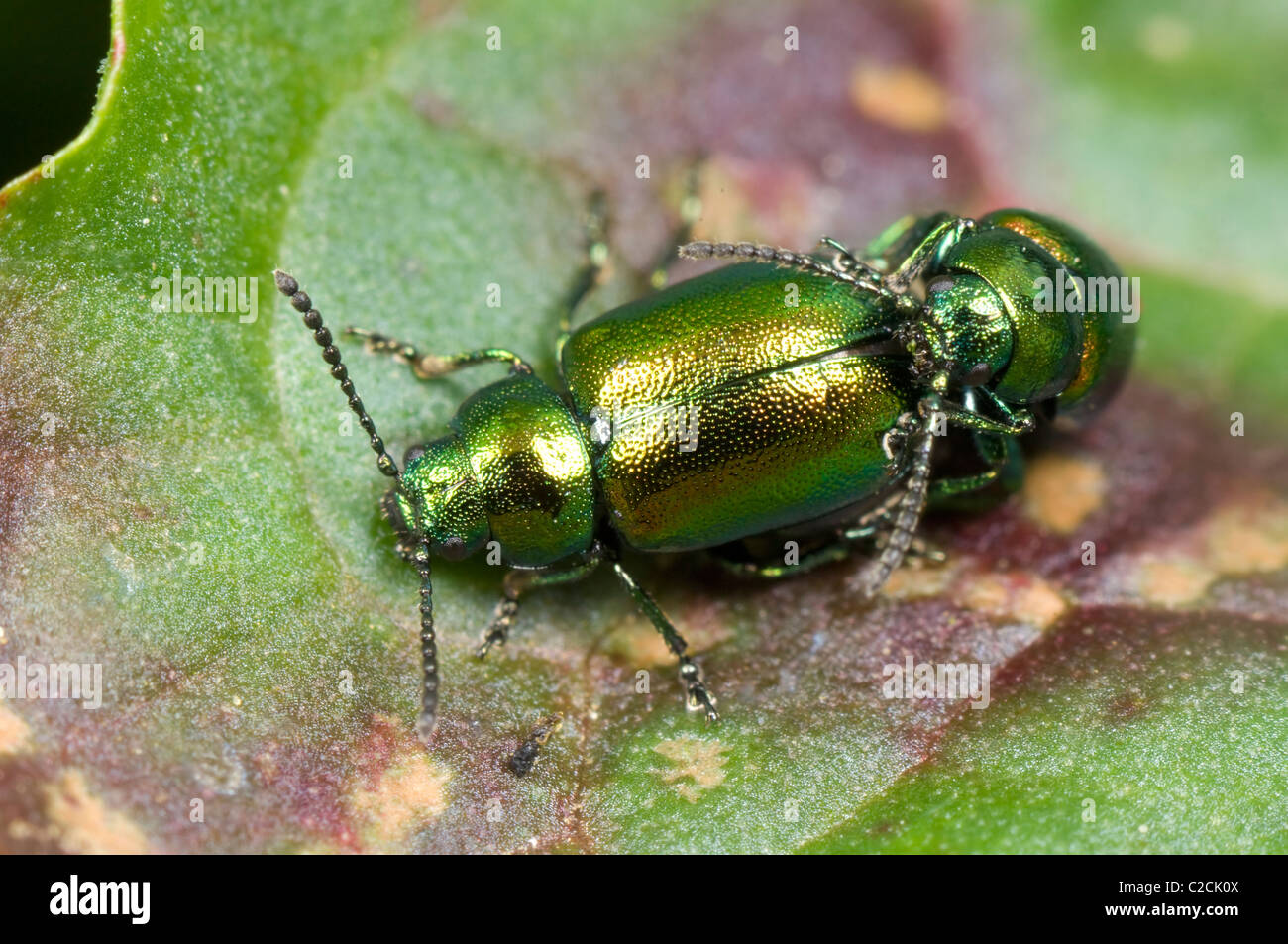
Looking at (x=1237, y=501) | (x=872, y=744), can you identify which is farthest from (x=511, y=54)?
(x=1237, y=501)

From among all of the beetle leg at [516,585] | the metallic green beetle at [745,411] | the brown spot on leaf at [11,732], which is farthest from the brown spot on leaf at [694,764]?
the brown spot on leaf at [11,732]

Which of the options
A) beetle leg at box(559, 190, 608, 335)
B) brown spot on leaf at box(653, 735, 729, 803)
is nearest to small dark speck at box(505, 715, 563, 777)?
brown spot on leaf at box(653, 735, 729, 803)

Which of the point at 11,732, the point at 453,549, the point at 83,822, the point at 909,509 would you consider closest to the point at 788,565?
the point at 909,509

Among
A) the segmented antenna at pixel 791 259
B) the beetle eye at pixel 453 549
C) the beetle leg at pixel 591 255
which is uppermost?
the beetle leg at pixel 591 255

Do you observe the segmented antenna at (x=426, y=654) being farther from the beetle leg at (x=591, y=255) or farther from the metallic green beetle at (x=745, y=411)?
the beetle leg at (x=591, y=255)

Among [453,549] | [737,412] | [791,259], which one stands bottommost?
[453,549]

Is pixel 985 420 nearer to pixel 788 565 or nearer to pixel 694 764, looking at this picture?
pixel 788 565
